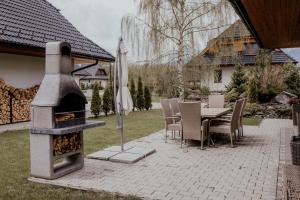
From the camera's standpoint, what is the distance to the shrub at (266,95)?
14984 millimetres

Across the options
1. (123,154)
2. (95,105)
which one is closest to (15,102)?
(95,105)

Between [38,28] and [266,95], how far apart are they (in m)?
10.8

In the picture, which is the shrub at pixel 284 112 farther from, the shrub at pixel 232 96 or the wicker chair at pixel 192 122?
the wicker chair at pixel 192 122

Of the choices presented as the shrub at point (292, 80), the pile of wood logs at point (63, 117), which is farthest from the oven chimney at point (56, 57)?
the shrub at point (292, 80)

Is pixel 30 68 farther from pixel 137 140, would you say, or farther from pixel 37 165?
pixel 37 165

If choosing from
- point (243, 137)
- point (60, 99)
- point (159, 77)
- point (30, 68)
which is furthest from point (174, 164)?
point (159, 77)

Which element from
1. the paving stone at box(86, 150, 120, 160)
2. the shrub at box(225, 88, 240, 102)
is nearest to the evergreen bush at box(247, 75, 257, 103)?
the shrub at box(225, 88, 240, 102)

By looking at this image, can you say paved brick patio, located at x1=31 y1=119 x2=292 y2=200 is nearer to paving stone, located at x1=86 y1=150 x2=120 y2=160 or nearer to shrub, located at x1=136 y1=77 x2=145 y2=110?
paving stone, located at x1=86 y1=150 x2=120 y2=160

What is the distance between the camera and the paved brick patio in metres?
4.20

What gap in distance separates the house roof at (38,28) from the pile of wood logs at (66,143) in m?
4.55

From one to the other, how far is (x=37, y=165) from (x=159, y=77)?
37.0 feet

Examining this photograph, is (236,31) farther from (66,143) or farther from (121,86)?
(66,143)

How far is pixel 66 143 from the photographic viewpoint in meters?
5.18

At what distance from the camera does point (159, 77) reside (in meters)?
15.7
